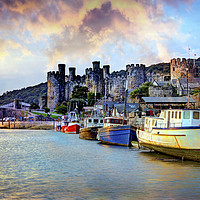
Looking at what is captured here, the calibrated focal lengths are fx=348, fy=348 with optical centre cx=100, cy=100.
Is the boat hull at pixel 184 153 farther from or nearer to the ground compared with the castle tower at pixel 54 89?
nearer to the ground

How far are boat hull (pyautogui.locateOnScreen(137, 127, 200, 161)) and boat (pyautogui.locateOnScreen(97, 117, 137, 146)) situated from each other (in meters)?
6.09

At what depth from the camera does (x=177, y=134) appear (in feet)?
66.2

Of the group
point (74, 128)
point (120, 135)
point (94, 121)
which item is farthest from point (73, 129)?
point (120, 135)

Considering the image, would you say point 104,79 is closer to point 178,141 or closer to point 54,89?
point 54,89

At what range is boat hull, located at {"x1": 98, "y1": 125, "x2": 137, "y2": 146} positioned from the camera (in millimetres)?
30058

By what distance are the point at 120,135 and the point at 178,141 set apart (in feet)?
36.2

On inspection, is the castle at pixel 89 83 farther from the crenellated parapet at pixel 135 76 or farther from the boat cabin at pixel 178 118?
the boat cabin at pixel 178 118

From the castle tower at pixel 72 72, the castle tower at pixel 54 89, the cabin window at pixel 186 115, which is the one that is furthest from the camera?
the castle tower at pixel 72 72

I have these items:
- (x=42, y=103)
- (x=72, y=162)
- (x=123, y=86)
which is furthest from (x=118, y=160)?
(x=42, y=103)

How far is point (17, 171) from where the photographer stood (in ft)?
61.3

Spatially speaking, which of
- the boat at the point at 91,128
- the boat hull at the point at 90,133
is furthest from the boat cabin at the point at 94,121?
the boat hull at the point at 90,133

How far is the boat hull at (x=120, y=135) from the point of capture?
30058 mm

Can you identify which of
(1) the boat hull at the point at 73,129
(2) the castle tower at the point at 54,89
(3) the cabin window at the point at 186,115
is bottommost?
(1) the boat hull at the point at 73,129

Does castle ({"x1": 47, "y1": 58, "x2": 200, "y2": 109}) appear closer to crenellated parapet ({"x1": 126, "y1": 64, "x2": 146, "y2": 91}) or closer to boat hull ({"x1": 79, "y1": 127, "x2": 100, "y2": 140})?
crenellated parapet ({"x1": 126, "y1": 64, "x2": 146, "y2": 91})
